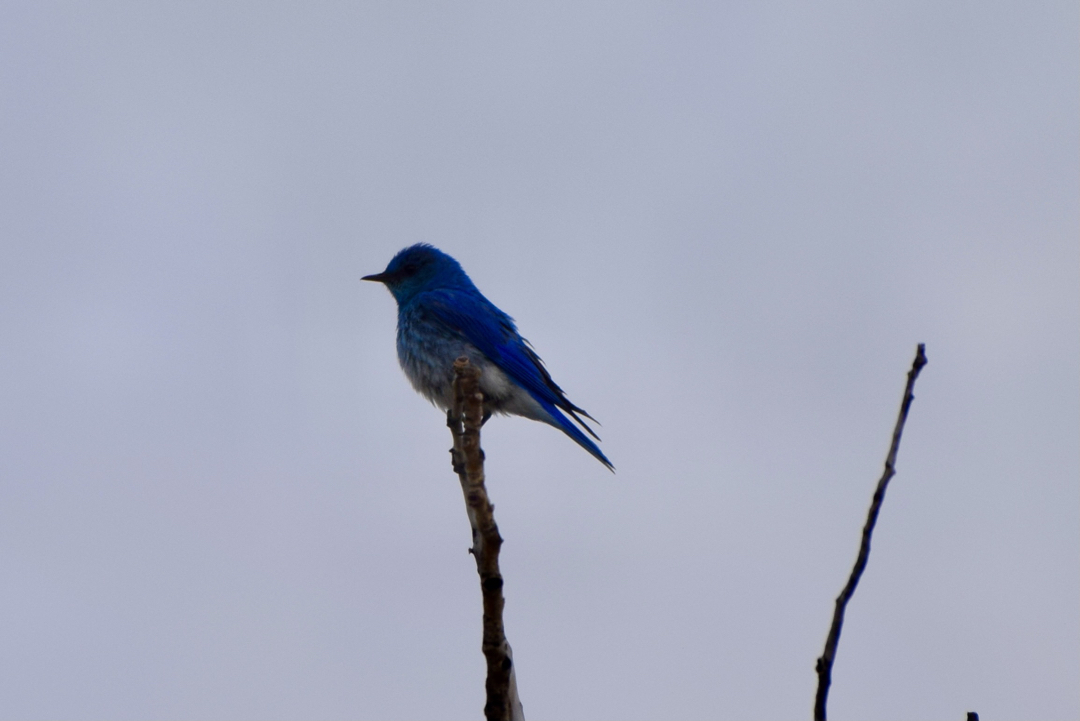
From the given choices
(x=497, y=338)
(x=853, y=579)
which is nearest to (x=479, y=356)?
(x=497, y=338)

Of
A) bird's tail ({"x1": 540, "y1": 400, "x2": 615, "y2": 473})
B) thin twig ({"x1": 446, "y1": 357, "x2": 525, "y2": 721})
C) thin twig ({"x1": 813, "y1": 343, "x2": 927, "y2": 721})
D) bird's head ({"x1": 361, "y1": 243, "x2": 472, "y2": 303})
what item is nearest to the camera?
thin twig ({"x1": 813, "y1": 343, "x2": 927, "y2": 721})

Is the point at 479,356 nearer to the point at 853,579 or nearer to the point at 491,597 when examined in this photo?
the point at 491,597

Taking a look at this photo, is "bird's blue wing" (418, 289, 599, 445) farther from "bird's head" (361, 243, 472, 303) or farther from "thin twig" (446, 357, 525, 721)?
"thin twig" (446, 357, 525, 721)

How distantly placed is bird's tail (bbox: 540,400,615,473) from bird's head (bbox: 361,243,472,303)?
161 centimetres

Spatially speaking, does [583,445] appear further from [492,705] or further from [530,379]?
[492,705]

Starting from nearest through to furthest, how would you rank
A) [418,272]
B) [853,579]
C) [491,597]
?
[853,579]
[491,597]
[418,272]

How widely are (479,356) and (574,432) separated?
91 centimetres

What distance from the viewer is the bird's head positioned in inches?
330

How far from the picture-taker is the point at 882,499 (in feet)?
6.06

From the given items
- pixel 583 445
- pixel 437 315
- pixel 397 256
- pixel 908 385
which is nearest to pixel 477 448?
pixel 908 385

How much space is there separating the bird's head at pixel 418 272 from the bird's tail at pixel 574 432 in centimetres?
161

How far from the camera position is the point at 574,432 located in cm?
711

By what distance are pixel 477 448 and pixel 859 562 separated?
1.75 metres

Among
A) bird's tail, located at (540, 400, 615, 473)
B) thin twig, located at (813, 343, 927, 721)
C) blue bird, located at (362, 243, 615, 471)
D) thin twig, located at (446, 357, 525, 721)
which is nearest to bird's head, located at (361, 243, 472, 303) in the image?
blue bird, located at (362, 243, 615, 471)
